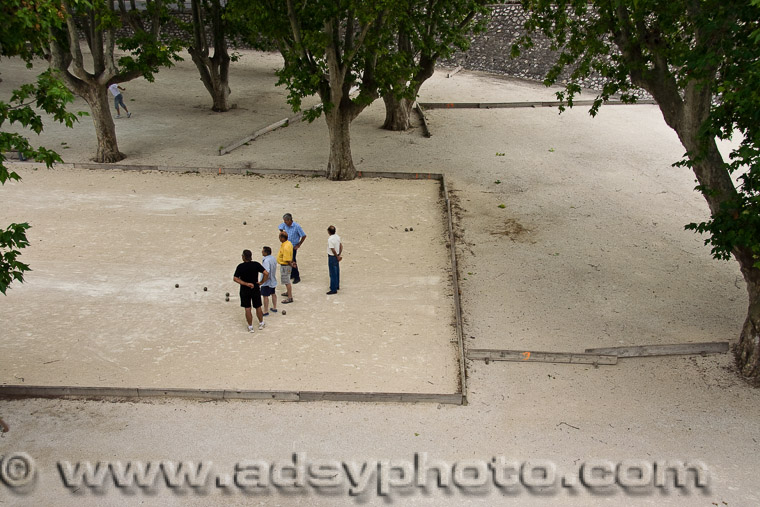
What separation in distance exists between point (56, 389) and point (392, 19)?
1041 centimetres

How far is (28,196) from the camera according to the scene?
45.3 feet

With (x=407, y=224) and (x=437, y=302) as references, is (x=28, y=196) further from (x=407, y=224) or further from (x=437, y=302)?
(x=437, y=302)

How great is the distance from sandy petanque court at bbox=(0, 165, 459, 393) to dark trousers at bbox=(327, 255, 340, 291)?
0.19 metres

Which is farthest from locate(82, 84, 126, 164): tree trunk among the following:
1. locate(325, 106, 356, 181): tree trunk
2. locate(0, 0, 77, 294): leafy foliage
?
locate(0, 0, 77, 294): leafy foliage

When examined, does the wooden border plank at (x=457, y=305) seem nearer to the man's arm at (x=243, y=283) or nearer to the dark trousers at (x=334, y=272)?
the dark trousers at (x=334, y=272)

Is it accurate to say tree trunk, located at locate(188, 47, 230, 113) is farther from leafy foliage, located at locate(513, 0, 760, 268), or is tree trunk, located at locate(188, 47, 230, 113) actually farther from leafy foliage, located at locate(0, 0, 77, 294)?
leafy foliage, located at locate(0, 0, 77, 294)

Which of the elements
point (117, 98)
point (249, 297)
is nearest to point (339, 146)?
point (249, 297)

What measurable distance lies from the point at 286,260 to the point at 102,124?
9.25 meters

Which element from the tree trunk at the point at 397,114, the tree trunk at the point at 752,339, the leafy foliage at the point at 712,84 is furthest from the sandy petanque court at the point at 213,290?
the tree trunk at the point at 397,114

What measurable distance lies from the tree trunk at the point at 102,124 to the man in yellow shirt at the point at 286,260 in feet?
28.9

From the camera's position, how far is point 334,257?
10.0 meters

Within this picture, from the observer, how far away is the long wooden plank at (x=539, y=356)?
830 cm

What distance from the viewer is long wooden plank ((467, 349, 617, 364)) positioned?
27.2ft

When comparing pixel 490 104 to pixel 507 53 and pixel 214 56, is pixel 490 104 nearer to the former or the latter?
pixel 507 53
